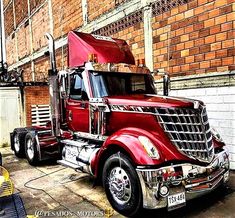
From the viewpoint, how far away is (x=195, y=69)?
23.7 ft

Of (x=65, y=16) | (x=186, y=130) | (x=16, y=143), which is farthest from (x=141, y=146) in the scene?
(x=65, y=16)

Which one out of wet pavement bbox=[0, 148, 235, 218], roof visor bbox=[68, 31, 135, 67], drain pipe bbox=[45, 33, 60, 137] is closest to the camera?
Answer: wet pavement bbox=[0, 148, 235, 218]

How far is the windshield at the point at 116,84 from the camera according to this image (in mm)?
5414

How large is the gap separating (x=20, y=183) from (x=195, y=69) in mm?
4813

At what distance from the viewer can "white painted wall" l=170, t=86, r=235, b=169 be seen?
Answer: 21.0 feet

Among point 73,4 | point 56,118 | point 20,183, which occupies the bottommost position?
point 20,183

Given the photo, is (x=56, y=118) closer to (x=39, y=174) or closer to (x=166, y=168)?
(x=39, y=174)

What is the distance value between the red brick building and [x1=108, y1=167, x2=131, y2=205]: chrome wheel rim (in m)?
3.29

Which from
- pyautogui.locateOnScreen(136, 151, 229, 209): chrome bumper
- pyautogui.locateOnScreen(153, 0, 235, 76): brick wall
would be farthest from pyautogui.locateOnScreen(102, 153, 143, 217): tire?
pyautogui.locateOnScreen(153, 0, 235, 76): brick wall

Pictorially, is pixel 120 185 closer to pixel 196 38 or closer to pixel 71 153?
pixel 71 153

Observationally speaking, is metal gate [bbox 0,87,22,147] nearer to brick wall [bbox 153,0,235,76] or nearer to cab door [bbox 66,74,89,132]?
cab door [bbox 66,74,89,132]

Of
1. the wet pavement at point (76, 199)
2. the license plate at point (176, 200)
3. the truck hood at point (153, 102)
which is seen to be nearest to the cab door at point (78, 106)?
the truck hood at point (153, 102)

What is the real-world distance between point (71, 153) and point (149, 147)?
2.39 meters

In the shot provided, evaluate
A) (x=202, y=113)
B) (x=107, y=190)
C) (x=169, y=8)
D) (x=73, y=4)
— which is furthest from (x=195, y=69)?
(x=73, y=4)
